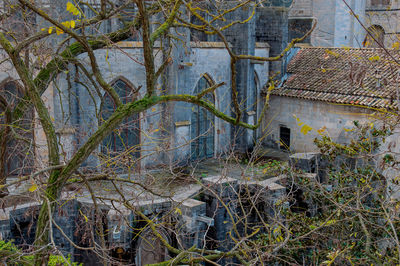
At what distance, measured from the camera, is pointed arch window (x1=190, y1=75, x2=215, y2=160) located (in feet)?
62.7

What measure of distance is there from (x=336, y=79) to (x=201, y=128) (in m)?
5.82

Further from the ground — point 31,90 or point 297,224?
point 31,90

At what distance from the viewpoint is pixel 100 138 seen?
5.86 m

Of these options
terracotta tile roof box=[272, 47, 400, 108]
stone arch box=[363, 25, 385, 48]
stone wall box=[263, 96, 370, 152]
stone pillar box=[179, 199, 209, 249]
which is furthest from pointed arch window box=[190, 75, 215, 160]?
stone pillar box=[179, 199, 209, 249]

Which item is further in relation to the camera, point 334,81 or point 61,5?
point 334,81

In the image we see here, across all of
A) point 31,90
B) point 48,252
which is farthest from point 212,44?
point 48,252

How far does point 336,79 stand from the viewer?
1930 cm

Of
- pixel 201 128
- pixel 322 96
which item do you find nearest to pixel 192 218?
pixel 201 128

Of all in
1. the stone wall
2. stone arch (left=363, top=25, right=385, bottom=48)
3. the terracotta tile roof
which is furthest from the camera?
the stone wall

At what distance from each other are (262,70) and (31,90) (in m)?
17.1

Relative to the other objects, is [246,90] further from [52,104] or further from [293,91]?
[52,104]

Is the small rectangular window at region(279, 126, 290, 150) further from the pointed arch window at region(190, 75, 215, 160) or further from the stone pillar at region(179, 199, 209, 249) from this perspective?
the stone pillar at region(179, 199, 209, 249)

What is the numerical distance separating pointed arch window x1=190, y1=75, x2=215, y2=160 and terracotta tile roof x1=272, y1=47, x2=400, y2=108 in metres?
3.34

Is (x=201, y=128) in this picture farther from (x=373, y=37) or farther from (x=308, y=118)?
(x=373, y=37)
